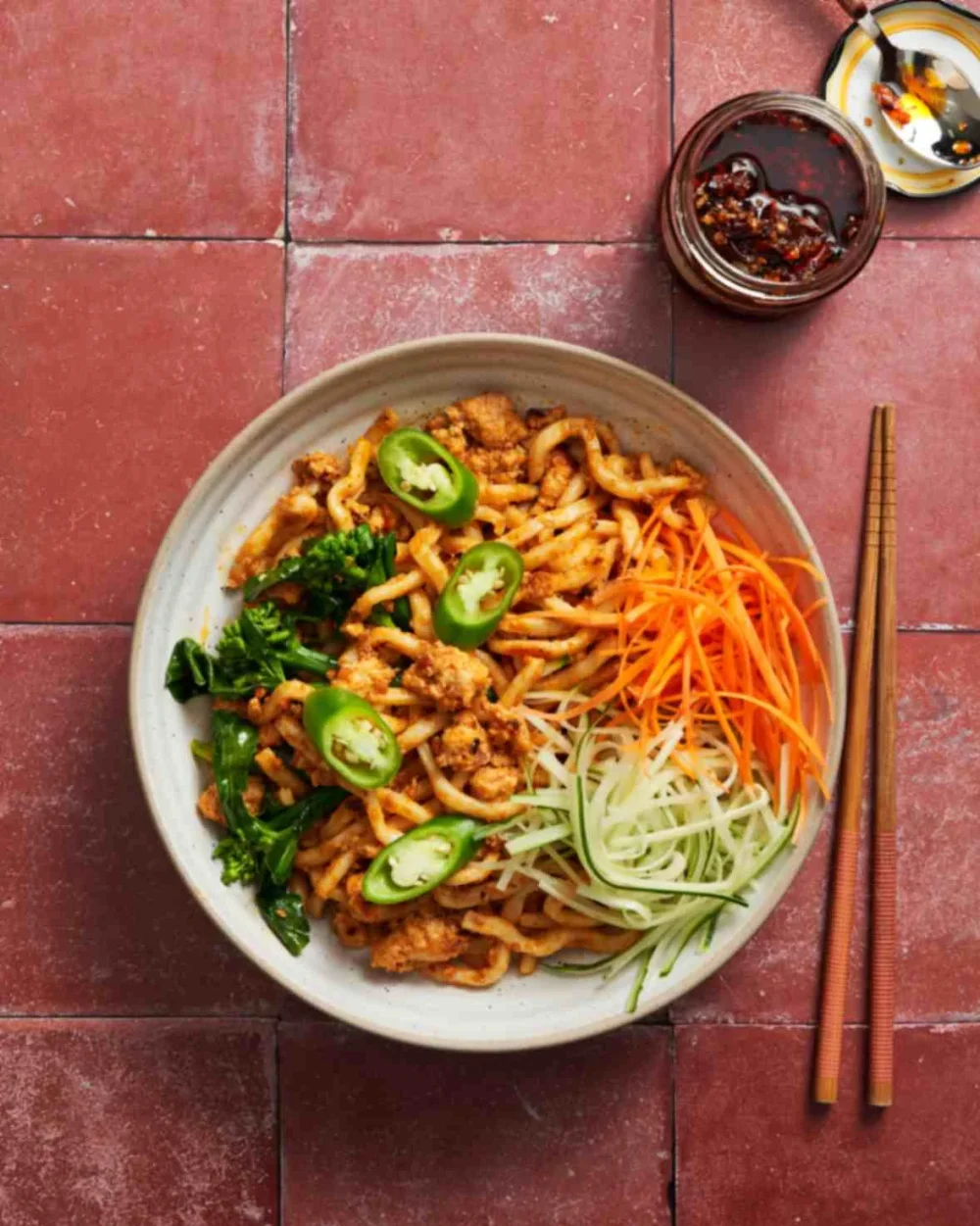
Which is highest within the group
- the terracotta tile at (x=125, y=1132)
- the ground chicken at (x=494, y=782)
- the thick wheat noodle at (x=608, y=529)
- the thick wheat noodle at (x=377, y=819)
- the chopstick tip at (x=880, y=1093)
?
the thick wheat noodle at (x=608, y=529)

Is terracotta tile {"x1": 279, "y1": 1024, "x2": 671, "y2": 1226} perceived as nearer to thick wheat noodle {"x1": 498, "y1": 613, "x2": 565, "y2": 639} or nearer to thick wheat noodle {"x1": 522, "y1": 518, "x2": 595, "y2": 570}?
thick wheat noodle {"x1": 498, "y1": 613, "x2": 565, "y2": 639}

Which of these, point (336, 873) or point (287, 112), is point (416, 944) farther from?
point (287, 112)

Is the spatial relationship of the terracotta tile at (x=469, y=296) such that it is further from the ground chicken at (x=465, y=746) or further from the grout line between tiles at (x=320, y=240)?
the ground chicken at (x=465, y=746)

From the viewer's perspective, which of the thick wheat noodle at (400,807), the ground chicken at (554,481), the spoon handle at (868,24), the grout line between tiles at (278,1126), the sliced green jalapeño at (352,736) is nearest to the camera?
the sliced green jalapeño at (352,736)

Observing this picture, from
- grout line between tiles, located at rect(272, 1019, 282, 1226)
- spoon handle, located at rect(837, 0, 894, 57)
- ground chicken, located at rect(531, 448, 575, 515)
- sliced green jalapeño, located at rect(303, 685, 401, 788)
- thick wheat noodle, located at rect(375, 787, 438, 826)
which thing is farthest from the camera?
grout line between tiles, located at rect(272, 1019, 282, 1226)

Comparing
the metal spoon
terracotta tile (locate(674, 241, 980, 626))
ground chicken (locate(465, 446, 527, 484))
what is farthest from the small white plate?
ground chicken (locate(465, 446, 527, 484))

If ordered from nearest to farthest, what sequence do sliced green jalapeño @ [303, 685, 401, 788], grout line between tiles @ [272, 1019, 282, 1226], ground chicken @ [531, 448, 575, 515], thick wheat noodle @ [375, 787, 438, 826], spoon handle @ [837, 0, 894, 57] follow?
sliced green jalapeño @ [303, 685, 401, 788], thick wheat noodle @ [375, 787, 438, 826], ground chicken @ [531, 448, 575, 515], spoon handle @ [837, 0, 894, 57], grout line between tiles @ [272, 1019, 282, 1226]

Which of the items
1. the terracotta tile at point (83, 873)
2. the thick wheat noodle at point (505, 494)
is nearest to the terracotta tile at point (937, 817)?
the thick wheat noodle at point (505, 494)
